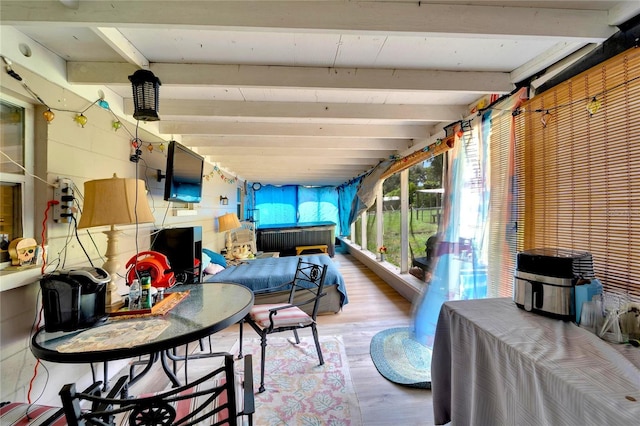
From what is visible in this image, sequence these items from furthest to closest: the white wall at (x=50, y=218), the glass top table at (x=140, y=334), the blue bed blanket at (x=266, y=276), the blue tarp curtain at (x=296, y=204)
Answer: the blue tarp curtain at (x=296, y=204), the blue bed blanket at (x=266, y=276), the white wall at (x=50, y=218), the glass top table at (x=140, y=334)

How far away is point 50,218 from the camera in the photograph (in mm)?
1456

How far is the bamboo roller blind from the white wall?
9.28 feet

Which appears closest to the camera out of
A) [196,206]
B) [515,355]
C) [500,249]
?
[515,355]

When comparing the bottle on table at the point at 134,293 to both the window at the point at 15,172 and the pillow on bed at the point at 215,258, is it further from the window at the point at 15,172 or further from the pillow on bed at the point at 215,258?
the pillow on bed at the point at 215,258

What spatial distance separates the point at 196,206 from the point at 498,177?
338 centimetres

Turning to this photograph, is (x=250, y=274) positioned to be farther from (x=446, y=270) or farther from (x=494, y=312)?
(x=494, y=312)

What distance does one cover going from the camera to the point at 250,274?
9.97 ft

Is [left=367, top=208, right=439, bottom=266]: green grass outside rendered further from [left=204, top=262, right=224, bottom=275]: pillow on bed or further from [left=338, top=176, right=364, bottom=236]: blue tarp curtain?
[left=204, top=262, right=224, bottom=275]: pillow on bed

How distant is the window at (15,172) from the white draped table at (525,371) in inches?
90.8

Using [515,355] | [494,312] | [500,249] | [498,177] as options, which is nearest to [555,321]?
[494,312]

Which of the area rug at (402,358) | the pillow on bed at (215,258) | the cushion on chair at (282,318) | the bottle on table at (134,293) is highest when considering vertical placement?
the bottle on table at (134,293)

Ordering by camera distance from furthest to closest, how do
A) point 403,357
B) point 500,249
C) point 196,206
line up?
point 196,206 < point 403,357 < point 500,249

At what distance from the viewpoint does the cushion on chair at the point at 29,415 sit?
978 mm

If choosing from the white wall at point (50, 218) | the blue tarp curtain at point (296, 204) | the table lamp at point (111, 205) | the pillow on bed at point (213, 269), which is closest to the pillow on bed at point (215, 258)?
the pillow on bed at point (213, 269)
